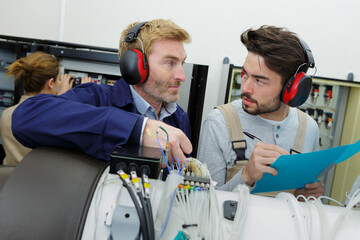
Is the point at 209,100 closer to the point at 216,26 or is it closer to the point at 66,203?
the point at 216,26

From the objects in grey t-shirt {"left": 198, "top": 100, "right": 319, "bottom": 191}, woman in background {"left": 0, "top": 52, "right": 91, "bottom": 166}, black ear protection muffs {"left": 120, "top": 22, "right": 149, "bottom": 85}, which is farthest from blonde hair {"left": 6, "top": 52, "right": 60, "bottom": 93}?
grey t-shirt {"left": 198, "top": 100, "right": 319, "bottom": 191}

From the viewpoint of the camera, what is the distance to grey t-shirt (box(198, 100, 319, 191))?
1.08m

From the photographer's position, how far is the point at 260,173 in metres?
0.78

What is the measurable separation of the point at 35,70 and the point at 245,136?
1378mm

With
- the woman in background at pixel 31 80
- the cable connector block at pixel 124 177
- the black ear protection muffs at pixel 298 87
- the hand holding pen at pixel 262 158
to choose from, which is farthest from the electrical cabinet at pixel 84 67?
the cable connector block at pixel 124 177

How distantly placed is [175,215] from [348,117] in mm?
2380

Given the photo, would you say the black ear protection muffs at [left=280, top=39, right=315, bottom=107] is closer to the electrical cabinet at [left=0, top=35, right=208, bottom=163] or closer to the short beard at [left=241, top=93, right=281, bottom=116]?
the short beard at [left=241, top=93, right=281, bottom=116]

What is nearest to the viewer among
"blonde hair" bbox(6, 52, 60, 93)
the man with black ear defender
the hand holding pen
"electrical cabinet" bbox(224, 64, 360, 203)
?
the man with black ear defender

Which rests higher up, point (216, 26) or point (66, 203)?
point (216, 26)

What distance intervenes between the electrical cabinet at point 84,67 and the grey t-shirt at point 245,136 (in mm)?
777

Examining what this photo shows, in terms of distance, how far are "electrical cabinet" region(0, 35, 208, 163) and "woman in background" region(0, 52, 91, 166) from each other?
75 millimetres

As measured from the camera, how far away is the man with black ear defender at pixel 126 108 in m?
0.55

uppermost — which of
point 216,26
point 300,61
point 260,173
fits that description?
point 216,26

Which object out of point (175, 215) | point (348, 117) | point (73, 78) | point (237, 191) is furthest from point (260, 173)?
point (348, 117)
